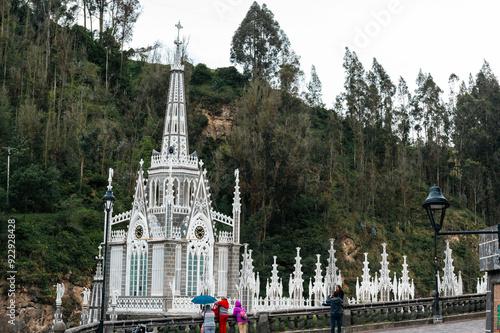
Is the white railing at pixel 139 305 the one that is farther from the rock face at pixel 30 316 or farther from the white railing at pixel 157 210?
the rock face at pixel 30 316

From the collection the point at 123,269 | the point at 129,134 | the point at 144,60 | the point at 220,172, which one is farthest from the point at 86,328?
the point at 144,60

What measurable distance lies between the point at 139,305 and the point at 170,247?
8.51 feet

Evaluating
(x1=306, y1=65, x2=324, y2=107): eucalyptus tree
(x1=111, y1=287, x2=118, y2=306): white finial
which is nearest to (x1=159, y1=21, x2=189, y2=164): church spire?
(x1=111, y1=287, x2=118, y2=306): white finial

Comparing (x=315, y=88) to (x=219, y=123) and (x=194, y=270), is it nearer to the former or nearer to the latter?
(x=219, y=123)

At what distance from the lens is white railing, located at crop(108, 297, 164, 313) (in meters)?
24.4

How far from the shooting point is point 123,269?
86.2 ft

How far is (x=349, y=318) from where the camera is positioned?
17141 millimetres

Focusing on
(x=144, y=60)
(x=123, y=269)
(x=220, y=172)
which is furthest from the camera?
(x=144, y=60)

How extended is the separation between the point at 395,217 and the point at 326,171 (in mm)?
6937

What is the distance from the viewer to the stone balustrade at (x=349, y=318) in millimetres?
14648

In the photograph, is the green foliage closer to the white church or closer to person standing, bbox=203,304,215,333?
the white church

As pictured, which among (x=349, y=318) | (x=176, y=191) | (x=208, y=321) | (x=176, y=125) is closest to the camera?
(x=208, y=321)

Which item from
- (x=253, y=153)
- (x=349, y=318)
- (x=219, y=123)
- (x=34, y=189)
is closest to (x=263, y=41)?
(x=219, y=123)

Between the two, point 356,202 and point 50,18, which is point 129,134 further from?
point 356,202
